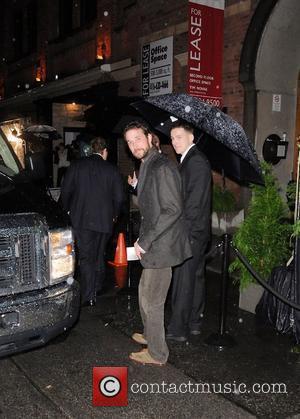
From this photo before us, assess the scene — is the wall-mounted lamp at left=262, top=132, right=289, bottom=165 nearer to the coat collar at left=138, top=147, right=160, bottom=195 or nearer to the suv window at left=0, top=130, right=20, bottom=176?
the coat collar at left=138, top=147, right=160, bottom=195

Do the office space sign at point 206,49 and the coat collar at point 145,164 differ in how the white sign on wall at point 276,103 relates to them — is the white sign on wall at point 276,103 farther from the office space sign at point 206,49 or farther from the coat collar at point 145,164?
the coat collar at point 145,164

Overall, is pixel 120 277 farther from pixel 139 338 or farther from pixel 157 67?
pixel 157 67

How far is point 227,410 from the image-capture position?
11.5 feet

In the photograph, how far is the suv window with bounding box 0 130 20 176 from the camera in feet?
15.3

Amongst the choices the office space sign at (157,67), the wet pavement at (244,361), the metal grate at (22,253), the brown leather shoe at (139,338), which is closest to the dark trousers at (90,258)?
the wet pavement at (244,361)

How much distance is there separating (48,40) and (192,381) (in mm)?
16390

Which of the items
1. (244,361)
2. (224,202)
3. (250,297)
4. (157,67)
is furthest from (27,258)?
(157,67)

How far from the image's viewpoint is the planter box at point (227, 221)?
28.4 feet

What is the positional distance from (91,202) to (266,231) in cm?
205

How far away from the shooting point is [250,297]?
18.2 feet

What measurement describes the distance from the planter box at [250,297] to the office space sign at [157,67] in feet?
20.8

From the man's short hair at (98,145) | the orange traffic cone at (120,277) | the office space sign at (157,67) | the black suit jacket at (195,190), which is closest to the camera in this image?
the black suit jacket at (195,190)

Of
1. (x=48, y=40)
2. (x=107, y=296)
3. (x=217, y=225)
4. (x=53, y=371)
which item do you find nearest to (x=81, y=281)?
(x=107, y=296)

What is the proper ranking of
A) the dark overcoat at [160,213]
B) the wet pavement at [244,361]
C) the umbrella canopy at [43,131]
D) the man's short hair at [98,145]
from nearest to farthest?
the wet pavement at [244,361], the dark overcoat at [160,213], the man's short hair at [98,145], the umbrella canopy at [43,131]
